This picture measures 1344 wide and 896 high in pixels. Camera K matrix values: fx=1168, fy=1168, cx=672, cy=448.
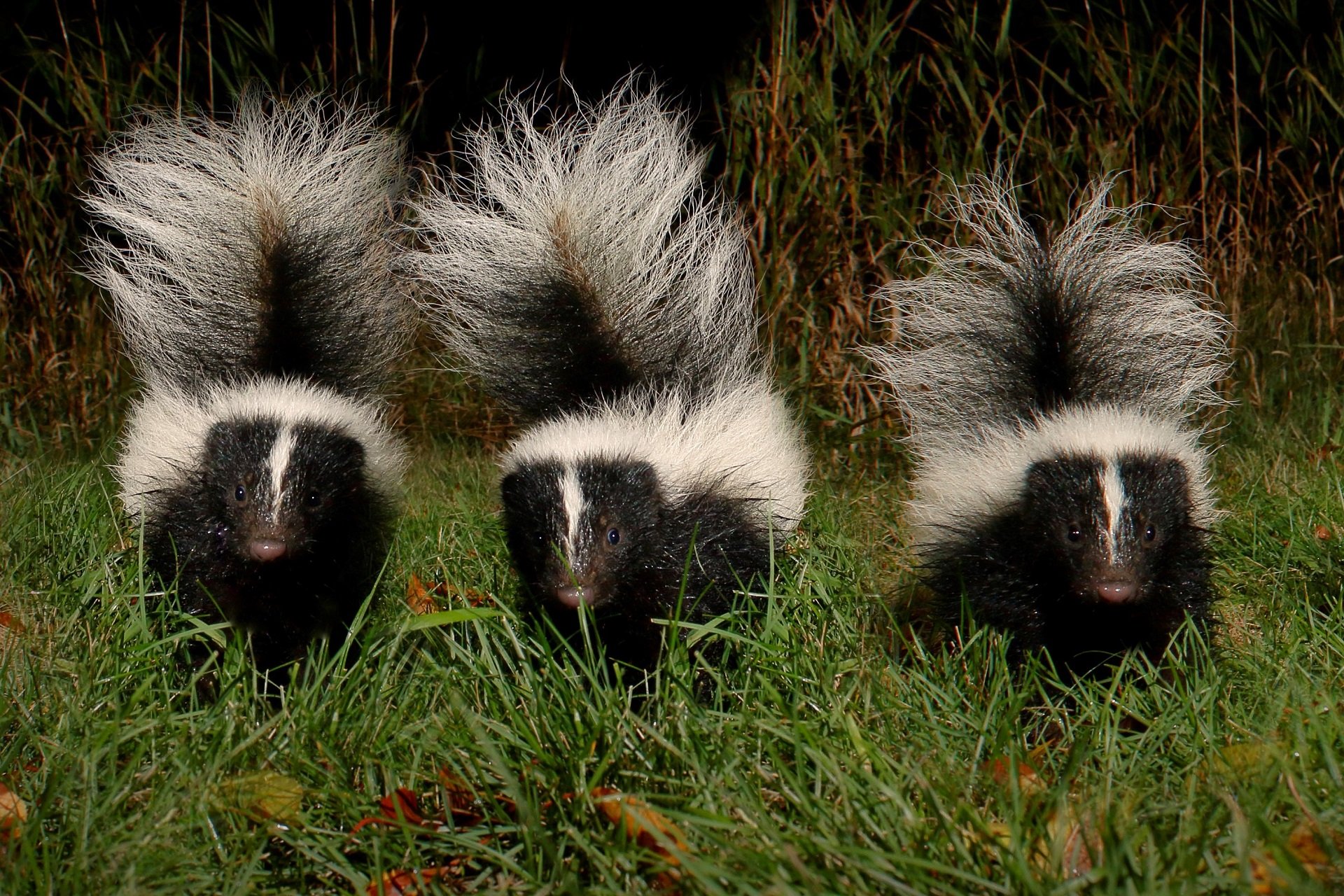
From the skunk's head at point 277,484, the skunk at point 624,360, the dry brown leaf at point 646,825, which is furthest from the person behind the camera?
the skunk at point 624,360

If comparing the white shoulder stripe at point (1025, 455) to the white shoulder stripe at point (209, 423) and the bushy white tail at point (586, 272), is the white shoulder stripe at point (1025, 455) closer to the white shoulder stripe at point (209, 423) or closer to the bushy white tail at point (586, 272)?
the bushy white tail at point (586, 272)

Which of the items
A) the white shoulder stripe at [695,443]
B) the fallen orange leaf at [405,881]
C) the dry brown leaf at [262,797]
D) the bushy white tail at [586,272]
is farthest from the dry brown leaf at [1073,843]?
the bushy white tail at [586,272]

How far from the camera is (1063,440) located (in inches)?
127

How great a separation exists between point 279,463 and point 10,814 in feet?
4.21

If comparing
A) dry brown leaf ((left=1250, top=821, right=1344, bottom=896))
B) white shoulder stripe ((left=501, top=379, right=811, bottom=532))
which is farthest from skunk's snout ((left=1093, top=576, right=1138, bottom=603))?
white shoulder stripe ((left=501, top=379, right=811, bottom=532))

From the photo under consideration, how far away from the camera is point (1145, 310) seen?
370cm

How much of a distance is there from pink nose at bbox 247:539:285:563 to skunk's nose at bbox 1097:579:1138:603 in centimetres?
213

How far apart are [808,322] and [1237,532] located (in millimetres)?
2074

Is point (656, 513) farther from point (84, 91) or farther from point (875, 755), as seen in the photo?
point (84, 91)

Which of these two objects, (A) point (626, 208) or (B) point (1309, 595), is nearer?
(B) point (1309, 595)

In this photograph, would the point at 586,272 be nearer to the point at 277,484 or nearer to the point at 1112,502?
the point at 277,484

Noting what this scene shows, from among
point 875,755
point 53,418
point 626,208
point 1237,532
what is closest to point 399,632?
point 875,755

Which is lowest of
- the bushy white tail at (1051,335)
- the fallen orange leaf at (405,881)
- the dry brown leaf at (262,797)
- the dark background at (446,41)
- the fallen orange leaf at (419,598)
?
the fallen orange leaf at (405,881)

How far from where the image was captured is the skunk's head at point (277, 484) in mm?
3236
